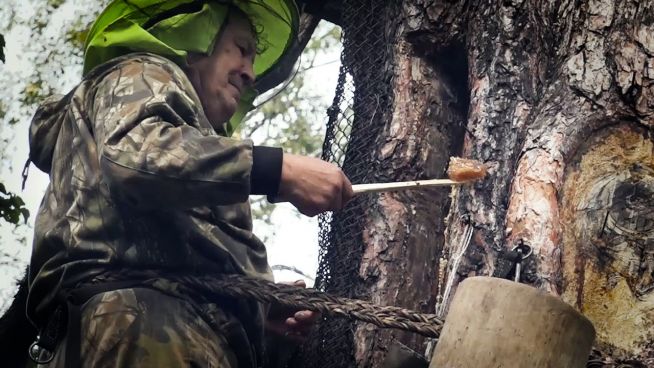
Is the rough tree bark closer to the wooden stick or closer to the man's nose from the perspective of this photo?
the wooden stick

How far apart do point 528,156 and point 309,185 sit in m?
0.81

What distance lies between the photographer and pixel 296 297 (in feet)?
10.7

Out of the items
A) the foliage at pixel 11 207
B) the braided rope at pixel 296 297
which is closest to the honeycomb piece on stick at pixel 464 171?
the braided rope at pixel 296 297

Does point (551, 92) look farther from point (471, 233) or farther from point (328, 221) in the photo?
point (328, 221)

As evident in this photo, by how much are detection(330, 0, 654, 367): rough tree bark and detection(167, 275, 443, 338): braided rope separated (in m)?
0.50

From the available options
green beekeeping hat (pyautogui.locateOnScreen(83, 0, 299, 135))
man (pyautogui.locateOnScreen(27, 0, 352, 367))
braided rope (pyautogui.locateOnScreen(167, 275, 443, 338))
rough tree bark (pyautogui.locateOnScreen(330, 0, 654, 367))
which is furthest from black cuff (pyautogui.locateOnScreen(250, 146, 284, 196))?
rough tree bark (pyautogui.locateOnScreen(330, 0, 654, 367))

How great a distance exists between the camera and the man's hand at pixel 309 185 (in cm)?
320

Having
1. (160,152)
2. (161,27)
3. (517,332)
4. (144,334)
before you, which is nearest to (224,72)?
(161,27)

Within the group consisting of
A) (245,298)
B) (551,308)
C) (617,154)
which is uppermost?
(617,154)

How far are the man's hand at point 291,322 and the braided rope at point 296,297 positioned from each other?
0.52 meters

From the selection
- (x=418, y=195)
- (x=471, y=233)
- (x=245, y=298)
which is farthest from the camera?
(x=418, y=195)

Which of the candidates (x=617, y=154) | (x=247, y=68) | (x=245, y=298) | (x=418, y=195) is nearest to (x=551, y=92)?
(x=617, y=154)

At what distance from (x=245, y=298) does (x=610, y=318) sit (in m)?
1.13

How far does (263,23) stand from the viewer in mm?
4176
